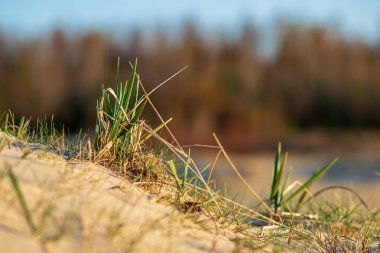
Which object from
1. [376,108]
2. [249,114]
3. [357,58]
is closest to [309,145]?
[249,114]

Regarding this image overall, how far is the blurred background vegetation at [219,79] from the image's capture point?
18.6 metres

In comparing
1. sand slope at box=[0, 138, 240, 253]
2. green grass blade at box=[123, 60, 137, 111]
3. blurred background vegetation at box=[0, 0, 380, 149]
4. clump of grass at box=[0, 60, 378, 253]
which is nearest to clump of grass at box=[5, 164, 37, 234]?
sand slope at box=[0, 138, 240, 253]

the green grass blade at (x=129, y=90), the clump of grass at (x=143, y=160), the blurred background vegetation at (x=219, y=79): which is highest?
the green grass blade at (x=129, y=90)

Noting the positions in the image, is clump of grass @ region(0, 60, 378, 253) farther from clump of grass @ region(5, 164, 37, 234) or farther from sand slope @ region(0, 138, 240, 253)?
clump of grass @ region(5, 164, 37, 234)

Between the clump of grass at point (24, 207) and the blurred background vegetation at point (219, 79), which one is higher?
the clump of grass at point (24, 207)

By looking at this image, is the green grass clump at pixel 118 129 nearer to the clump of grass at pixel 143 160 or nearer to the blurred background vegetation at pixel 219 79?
the clump of grass at pixel 143 160

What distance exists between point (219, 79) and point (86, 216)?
20919 millimetres

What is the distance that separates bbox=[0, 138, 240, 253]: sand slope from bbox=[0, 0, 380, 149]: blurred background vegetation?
1480 centimetres

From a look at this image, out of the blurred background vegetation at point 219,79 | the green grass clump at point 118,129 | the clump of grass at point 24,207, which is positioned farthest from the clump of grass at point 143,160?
the blurred background vegetation at point 219,79

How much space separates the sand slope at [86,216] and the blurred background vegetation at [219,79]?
48.5ft

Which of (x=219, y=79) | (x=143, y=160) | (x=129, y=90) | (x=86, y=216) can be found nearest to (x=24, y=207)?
(x=86, y=216)

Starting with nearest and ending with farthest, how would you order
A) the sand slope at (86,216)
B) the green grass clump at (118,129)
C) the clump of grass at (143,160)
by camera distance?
the sand slope at (86,216), the clump of grass at (143,160), the green grass clump at (118,129)

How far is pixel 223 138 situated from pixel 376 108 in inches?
270

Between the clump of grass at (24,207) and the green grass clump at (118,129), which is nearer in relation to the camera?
the clump of grass at (24,207)
